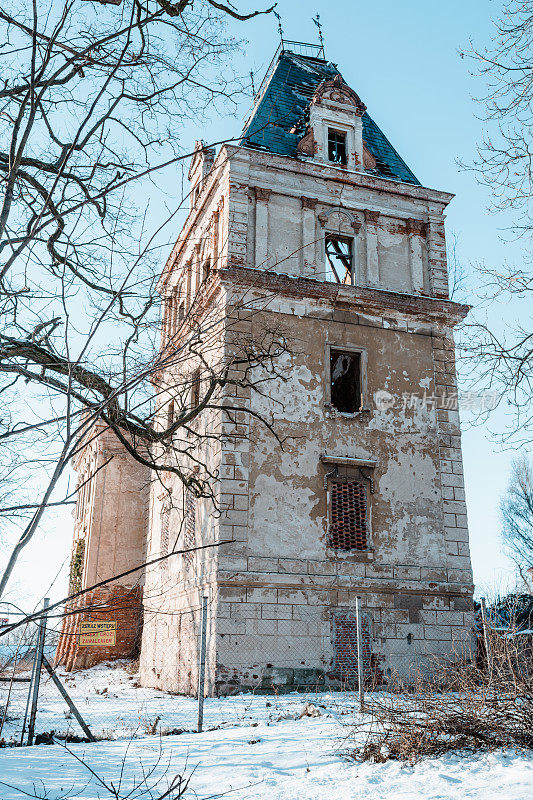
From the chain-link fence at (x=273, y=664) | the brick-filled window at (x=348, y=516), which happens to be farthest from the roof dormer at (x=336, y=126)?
the chain-link fence at (x=273, y=664)

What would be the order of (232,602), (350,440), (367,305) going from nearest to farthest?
1. (232,602)
2. (350,440)
3. (367,305)

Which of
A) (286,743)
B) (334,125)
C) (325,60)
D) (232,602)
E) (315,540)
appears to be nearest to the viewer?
(286,743)

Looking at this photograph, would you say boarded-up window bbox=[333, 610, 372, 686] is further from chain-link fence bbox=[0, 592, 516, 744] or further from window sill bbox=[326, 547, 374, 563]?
Result: window sill bbox=[326, 547, 374, 563]

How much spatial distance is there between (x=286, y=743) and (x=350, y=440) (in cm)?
935

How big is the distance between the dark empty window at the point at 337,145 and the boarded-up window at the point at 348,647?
12.4 m

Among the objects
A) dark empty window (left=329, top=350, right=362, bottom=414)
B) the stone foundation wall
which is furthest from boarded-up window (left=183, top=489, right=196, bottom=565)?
dark empty window (left=329, top=350, right=362, bottom=414)

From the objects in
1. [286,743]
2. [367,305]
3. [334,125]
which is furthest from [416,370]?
[286,743]

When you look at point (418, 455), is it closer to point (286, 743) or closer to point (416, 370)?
point (416, 370)

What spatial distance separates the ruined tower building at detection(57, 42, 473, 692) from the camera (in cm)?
1555

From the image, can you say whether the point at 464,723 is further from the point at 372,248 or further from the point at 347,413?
the point at 372,248

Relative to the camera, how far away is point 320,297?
59.4ft

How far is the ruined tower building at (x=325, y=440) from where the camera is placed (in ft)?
51.0

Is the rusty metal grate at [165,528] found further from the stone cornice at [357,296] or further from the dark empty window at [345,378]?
the stone cornice at [357,296]

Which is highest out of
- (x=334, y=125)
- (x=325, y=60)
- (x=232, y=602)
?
(x=325, y=60)
